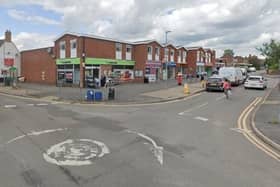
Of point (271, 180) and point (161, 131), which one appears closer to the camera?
point (271, 180)

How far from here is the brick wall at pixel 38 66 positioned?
130 feet

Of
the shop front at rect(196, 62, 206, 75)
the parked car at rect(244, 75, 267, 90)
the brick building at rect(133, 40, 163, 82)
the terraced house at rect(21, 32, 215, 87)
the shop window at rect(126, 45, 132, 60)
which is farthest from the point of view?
the shop front at rect(196, 62, 206, 75)

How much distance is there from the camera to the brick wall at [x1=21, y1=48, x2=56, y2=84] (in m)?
39.7

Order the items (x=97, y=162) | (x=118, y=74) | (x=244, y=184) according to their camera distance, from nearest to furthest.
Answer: (x=244, y=184) → (x=97, y=162) → (x=118, y=74)

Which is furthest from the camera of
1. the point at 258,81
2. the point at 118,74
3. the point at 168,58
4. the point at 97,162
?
the point at 168,58

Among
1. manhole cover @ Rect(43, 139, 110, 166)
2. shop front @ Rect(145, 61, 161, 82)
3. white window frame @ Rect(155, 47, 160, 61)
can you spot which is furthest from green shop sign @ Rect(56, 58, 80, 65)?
manhole cover @ Rect(43, 139, 110, 166)

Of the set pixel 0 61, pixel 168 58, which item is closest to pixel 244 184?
pixel 168 58

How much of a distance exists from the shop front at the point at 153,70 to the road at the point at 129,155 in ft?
→ 98.9

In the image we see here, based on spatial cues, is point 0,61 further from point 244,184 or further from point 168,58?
point 244,184

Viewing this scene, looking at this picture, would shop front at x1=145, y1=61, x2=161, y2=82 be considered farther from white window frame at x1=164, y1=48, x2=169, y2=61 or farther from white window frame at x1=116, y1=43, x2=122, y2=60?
white window frame at x1=116, y1=43, x2=122, y2=60

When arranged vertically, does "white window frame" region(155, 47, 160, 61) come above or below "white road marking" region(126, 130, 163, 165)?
above

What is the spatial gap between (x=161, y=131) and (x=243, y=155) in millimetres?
3440

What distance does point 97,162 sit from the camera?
6441 mm

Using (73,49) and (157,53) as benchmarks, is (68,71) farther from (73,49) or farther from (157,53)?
(157,53)
